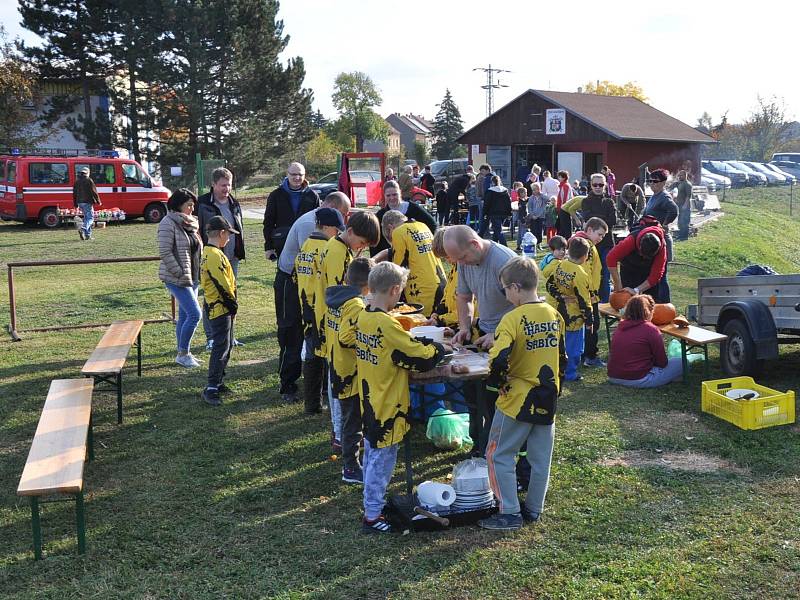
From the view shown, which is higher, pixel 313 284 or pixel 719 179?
pixel 719 179

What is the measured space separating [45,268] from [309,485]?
1210cm

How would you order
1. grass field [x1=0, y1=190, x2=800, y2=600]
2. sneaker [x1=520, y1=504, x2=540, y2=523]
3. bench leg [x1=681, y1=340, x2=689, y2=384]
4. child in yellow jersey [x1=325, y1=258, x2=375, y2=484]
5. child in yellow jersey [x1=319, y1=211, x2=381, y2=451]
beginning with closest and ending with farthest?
1. grass field [x1=0, y1=190, x2=800, y2=600]
2. sneaker [x1=520, y1=504, x2=540, y2=523]
3. child in yellow jersey [x1=325, y1=258, x2=375, y2=484]
4. child in yellow jersey [x1=319, y1=211, x2=381, y2=451]
5. bench leg [x1=681, y1=340, x2=689, y2=384]

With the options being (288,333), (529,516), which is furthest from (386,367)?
(288,333)

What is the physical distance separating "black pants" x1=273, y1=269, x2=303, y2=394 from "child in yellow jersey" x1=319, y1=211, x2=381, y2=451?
4.07 ft

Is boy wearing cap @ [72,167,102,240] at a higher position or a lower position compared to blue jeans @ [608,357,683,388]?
higher

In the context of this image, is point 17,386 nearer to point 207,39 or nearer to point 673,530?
point 673,530

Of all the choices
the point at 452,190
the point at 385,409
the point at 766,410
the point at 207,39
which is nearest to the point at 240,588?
the point at 385,409

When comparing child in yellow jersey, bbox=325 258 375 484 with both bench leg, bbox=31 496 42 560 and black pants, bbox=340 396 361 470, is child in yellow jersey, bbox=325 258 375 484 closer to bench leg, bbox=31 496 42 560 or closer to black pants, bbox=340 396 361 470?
black pants, bbox=340 396 361 470

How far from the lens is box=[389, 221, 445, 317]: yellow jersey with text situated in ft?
22.8

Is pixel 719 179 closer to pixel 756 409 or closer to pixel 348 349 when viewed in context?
pixel 756 409

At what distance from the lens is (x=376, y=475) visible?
4.70 metres

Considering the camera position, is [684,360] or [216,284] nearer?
[216,284]

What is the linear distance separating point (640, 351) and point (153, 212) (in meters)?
20.2

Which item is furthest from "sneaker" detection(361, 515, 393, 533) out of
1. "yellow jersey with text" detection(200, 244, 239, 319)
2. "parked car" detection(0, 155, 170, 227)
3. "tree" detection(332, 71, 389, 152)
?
"tree" detection(332, 71, 389, 152)
